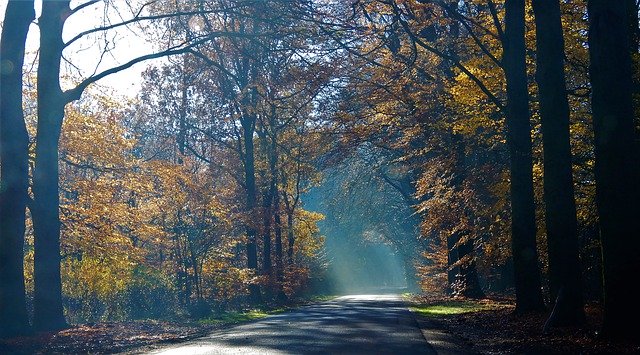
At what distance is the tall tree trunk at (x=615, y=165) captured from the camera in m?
10.0

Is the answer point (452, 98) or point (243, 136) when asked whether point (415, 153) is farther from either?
point (243, 136)

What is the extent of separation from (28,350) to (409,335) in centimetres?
699

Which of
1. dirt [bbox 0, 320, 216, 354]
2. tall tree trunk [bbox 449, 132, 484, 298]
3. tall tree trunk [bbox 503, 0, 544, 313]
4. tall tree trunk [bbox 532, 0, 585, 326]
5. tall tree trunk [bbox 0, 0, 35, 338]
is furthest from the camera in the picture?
tall tree trunk [bbox 449, 132, 484, 298]

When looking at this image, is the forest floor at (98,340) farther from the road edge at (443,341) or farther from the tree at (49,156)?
→ the road edge at (443,341)

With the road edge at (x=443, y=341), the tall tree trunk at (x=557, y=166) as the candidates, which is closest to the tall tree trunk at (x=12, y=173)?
the road edge at (x=443, y=341)

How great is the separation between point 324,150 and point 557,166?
17286mm

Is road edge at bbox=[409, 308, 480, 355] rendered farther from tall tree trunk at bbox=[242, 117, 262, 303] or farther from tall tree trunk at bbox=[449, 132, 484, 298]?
tall tree trunk at bbox=[242, 117, 262, 303]

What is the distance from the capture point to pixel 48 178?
1756 cm

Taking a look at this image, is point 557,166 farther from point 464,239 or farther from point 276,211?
point 276,211

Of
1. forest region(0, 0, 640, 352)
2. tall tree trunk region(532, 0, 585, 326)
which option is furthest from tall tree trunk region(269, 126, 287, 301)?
tall tree trunk region(532, 0, 585, 326)

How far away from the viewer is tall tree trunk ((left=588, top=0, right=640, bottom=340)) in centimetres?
1000

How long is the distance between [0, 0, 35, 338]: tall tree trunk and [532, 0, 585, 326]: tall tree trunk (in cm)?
1118

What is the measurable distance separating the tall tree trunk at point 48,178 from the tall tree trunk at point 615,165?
1252 cm

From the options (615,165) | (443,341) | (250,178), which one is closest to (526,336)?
(443,341)
